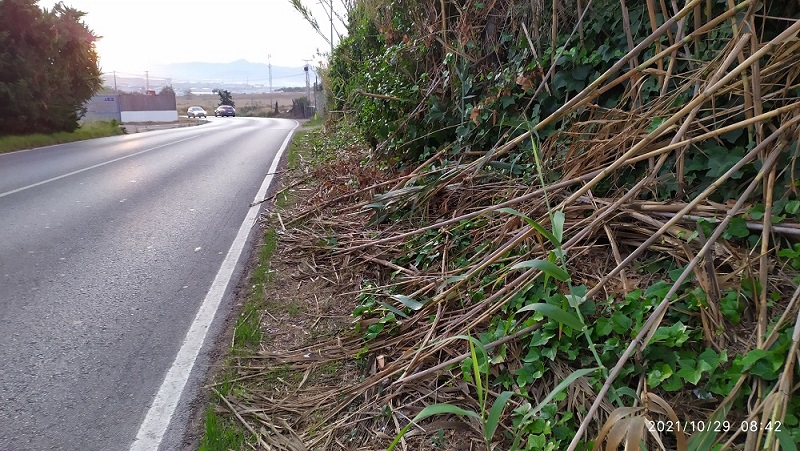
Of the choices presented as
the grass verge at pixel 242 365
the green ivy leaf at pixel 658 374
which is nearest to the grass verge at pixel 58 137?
the grass verge at pixel 242 365

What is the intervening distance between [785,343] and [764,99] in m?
1.39

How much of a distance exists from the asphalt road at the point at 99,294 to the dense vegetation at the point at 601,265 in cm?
82

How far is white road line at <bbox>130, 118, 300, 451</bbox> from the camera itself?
8.93 ft

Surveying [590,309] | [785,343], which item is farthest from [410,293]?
[785,343]

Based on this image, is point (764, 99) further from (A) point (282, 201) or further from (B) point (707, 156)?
(A) point (282, 201)

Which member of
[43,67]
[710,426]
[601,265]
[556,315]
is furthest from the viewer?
[43,67]

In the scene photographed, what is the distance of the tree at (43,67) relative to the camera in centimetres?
1830

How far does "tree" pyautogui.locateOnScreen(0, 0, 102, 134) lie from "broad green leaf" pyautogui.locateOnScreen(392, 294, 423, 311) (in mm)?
19603

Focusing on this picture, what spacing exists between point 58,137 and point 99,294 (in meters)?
18.7

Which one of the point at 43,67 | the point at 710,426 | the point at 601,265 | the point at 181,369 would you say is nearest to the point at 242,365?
the point at 181,369

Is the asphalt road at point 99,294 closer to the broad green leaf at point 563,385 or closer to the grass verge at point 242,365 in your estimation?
the grass verge at point 242,365

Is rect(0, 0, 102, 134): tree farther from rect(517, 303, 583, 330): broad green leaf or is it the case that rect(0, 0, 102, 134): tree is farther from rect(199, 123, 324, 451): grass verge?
rect(517, 303, 583, 330): broad green leaf

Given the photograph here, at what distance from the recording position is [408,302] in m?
3.47

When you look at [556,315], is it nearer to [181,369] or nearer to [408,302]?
[408,302]
